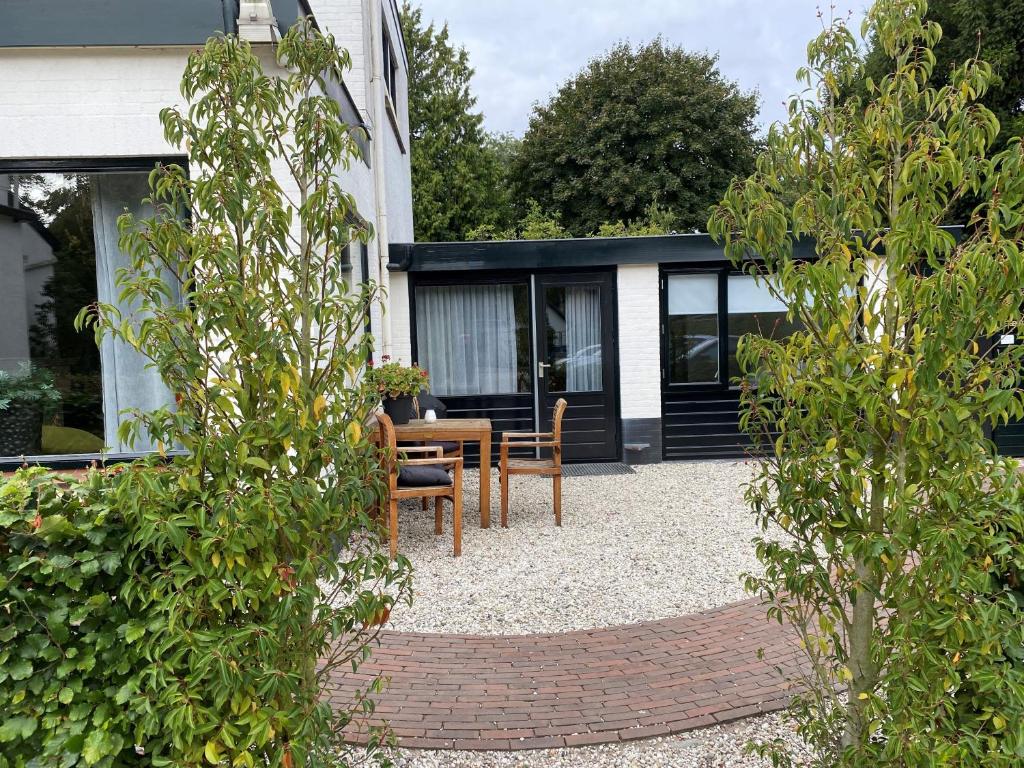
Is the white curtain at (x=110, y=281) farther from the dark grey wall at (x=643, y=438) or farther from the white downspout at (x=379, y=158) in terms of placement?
the dark grey wall at (x=643, y=438)

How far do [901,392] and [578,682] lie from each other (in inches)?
88.3

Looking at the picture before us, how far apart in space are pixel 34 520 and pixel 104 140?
380 cm

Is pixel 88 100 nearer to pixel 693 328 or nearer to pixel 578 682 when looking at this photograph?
pixel 578 682

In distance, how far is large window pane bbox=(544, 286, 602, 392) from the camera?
980 cm

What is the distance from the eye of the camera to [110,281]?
4992mm

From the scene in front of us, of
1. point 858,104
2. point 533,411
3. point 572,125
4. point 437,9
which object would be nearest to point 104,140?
point 858,104

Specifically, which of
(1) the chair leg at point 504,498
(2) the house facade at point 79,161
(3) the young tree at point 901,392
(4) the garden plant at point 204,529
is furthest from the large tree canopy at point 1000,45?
(4) the garden plant at point 204,529

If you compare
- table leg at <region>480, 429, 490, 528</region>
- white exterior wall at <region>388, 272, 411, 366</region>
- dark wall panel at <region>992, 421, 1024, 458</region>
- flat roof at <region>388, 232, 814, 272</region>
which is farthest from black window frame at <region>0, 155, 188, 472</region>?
dark wall panel at <region>992, 421, 1024, 458</region>

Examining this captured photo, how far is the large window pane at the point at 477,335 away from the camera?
9844mm

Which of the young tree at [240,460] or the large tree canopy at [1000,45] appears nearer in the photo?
the young tree at [240,460]

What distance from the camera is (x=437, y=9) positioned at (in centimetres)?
3069

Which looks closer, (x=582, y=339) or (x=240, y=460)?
(x=240, y=460)

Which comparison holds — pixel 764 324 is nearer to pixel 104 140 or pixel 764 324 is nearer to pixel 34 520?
pixel 104 140

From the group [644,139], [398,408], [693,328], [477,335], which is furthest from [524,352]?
[644,139]
